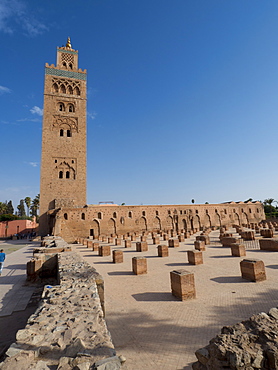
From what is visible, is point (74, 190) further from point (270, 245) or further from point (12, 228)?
point (270, 245)

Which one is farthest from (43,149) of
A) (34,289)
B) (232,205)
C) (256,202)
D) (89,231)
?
(256,202)

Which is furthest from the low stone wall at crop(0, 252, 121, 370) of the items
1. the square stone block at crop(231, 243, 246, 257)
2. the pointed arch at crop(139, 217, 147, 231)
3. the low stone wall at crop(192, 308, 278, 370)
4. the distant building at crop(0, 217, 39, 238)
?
the distant building at crop(0, 217, 39, 238)

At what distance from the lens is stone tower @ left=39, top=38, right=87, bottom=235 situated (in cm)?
2848

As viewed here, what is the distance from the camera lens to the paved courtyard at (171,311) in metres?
2.88

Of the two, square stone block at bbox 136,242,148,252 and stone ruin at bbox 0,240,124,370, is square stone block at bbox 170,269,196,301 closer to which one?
stone ruin at bbox 0,240,124,370

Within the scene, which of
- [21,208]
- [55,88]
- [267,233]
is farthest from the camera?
[21,208]

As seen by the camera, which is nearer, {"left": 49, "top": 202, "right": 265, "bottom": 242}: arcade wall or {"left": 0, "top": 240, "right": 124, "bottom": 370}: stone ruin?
{"left": 0, "top": 240, "right": 124, "bottom": 370}: stone ruin

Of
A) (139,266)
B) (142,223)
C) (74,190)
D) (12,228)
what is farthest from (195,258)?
(12,228)

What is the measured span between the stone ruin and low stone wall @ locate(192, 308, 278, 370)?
0.87m

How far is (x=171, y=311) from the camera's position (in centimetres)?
427

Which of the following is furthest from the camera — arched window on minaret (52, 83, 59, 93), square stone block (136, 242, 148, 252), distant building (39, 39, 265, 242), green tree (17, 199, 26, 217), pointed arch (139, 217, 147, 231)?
green tree (17, 199, 26, 217)

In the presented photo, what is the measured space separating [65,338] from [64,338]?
0.01 meters

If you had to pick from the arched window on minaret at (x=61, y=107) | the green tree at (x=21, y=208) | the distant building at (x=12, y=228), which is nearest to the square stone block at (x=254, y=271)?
the arched window on minaret at (x=61, y=107)

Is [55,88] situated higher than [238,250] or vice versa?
[55,88]
